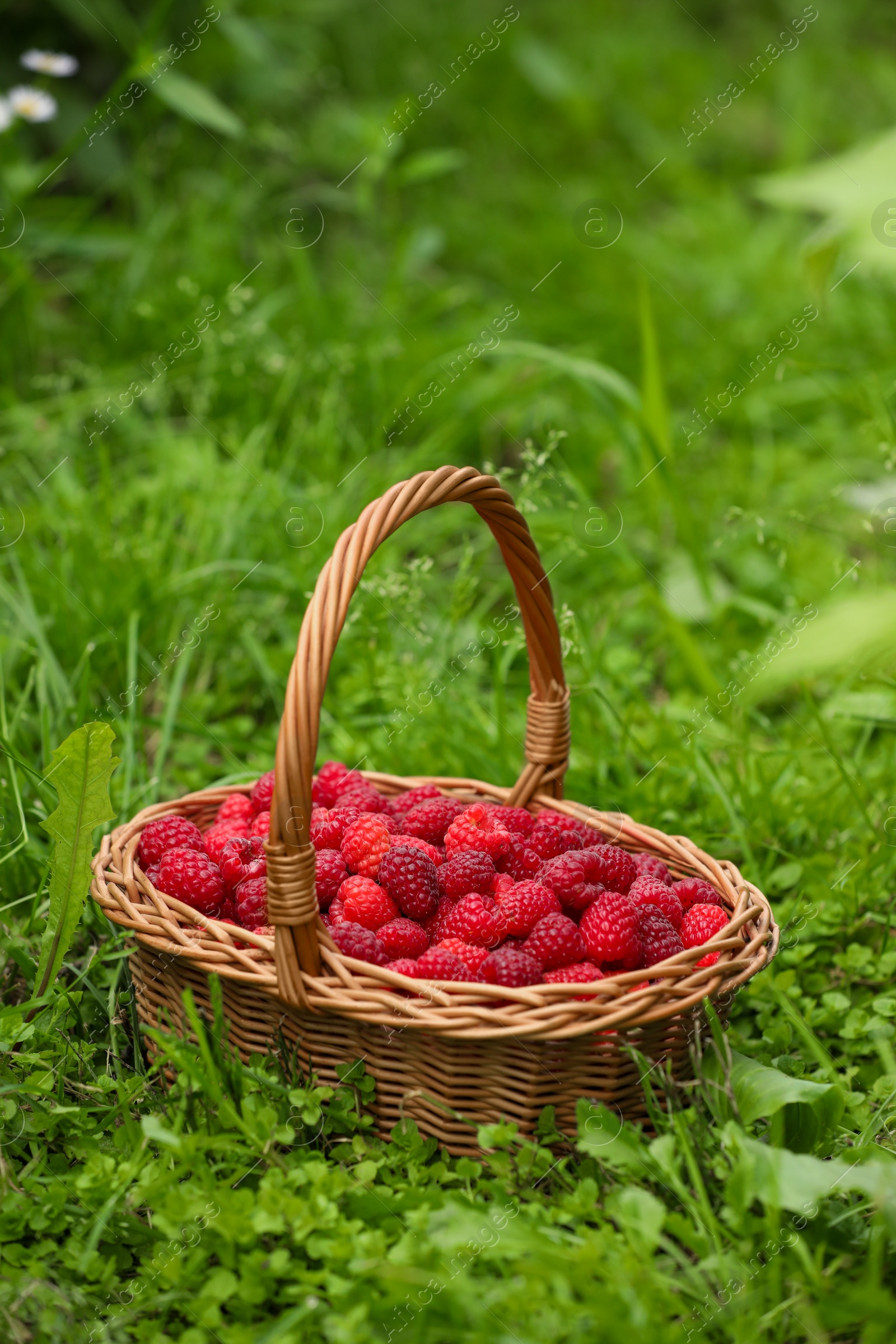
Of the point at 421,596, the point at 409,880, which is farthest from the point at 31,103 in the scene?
the point at 409,880

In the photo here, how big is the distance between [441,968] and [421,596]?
31.6 inches

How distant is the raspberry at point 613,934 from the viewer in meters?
1.23

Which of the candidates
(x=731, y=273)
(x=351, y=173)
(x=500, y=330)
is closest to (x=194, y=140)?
(x=351, y=173)

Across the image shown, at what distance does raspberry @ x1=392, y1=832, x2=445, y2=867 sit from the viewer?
4.49 ft

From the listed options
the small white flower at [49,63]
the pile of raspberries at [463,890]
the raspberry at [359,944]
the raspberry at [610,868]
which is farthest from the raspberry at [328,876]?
the small white flower at [49,63]

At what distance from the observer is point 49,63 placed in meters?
2.73

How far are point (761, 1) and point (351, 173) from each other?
14.1 feet

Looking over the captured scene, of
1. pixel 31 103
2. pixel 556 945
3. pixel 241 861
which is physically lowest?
pixel 556 945

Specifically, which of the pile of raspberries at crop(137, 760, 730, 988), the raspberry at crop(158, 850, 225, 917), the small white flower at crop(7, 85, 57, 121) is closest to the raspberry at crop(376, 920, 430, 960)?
the pile of raspberries at crop(137, 760, 730, 988)

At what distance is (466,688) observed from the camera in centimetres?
215

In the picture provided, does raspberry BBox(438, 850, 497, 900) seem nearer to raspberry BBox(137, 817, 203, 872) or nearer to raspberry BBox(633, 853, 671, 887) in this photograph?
raspberry BBox(633, 853, 671, 887)

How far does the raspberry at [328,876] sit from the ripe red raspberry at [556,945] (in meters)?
0.26

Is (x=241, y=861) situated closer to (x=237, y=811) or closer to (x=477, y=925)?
(x=237, y=811)

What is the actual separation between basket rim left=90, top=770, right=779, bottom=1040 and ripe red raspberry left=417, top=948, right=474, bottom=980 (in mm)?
33
